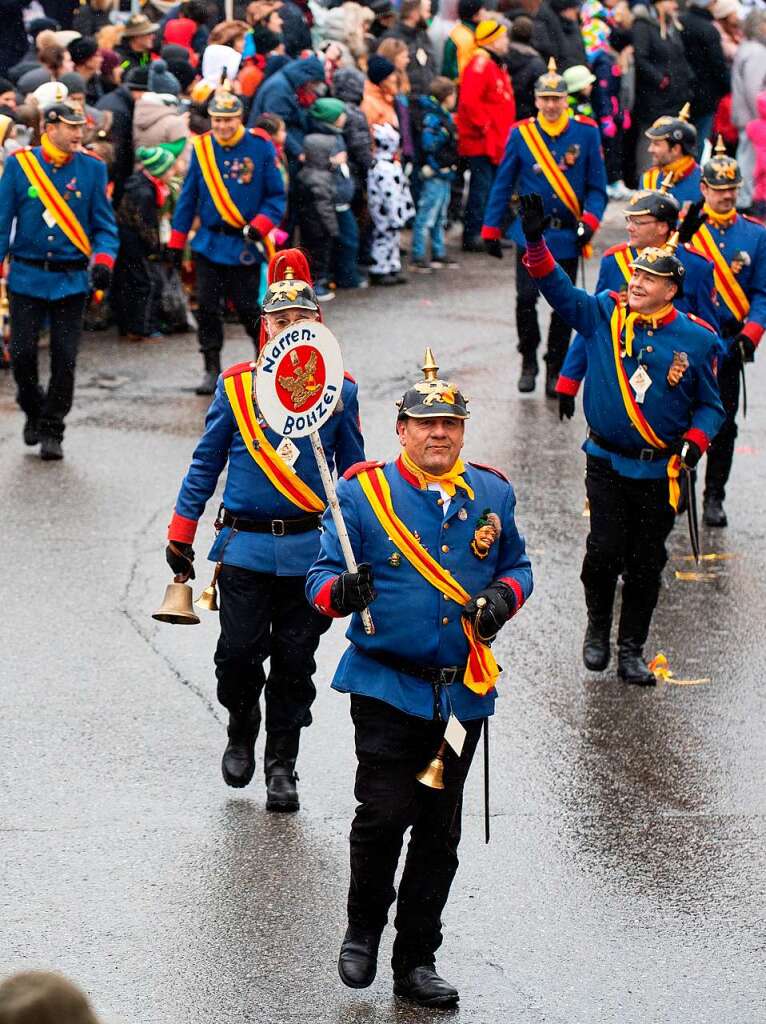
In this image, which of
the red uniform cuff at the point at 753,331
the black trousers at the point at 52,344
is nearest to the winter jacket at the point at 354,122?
the black trousers at the point at 52,344

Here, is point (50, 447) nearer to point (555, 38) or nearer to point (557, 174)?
point (557, 174)

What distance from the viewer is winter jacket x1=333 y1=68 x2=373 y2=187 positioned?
16922 mm

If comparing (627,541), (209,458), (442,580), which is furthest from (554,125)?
(442,580)

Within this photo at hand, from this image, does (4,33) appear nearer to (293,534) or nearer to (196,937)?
(293,534)

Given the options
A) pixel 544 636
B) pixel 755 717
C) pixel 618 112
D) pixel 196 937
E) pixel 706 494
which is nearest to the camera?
pixel 196 937

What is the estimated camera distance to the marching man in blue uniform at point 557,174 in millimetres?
12992

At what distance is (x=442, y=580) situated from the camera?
225 inches

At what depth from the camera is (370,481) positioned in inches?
228

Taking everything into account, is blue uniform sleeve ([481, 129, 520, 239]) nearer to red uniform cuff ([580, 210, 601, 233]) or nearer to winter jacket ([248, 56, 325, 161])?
red uniform cuff ([580, 210, 601, 233])

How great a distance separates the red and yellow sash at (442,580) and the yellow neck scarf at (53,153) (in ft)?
20.9

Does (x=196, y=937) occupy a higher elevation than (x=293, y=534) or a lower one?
lower

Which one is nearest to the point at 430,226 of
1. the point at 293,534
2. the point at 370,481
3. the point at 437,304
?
the point at 437,304

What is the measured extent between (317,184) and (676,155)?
5396mm

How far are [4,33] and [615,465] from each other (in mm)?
10879
